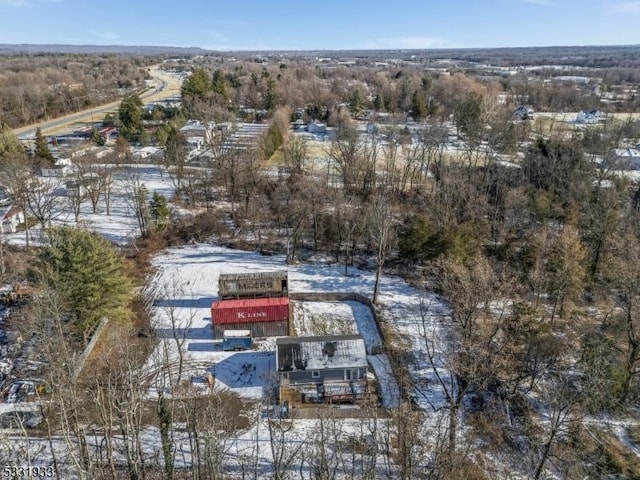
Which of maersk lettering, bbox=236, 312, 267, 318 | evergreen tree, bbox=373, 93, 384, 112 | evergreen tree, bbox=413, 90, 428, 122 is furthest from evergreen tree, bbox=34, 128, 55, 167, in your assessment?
evergreen tree, bbox=373, 93, 384, 112

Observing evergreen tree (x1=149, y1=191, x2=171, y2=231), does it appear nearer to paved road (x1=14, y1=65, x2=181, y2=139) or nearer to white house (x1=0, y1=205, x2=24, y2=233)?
white house (x1=0, y1=205, x2=24, y2=233)

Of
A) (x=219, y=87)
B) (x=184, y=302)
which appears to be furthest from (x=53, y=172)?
(x=219, y=87)

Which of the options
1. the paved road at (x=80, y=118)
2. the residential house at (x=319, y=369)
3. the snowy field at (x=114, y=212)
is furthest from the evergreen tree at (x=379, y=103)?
the residential house at (x=319, y=369)

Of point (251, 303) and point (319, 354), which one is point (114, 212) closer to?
point (251, 303)

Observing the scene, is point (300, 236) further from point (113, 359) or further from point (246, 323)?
point (113, 359)

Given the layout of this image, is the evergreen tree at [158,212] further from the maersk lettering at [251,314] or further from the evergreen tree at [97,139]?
the evergreen tree at [97,139]

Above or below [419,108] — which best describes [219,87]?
above

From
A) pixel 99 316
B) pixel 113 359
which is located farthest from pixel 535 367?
pixel 99 316
